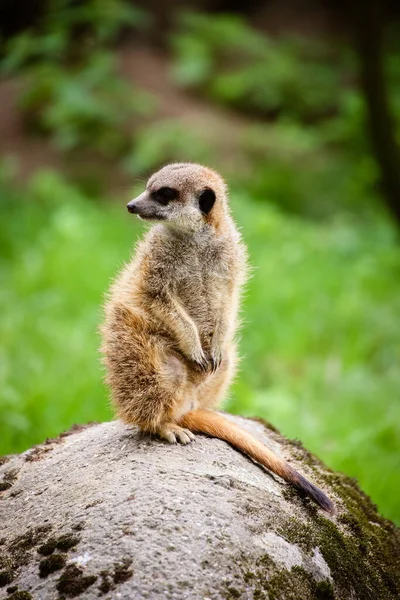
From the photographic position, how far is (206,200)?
3480mm

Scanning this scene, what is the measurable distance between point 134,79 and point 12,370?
8293 mm

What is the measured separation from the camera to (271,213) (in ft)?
32.9

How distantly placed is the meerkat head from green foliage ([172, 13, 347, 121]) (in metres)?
9.77

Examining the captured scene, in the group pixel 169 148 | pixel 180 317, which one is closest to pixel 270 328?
pixel 180 317

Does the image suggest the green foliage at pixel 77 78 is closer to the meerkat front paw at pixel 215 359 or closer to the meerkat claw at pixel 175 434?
the meerkat front paw at pixel 215 359

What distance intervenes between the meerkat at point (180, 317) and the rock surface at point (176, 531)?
4.3 inches

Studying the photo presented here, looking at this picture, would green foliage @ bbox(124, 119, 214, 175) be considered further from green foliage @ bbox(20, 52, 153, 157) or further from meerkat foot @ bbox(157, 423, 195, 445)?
meerkat foot @ bbox(157, 423, 195, 445)

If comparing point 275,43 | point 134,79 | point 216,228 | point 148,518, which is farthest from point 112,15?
point 275,43

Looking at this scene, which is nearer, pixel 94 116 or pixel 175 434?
pixel 175 434

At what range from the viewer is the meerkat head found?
134 inches

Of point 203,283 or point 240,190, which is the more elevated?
point 240,190

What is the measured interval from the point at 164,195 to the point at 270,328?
4.05 metres

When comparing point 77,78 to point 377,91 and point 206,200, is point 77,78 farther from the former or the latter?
point 206,200

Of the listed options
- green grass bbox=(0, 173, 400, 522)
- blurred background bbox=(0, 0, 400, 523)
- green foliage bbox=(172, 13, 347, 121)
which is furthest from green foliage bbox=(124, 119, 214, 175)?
green foliage bbox=(172, 13, 347, 121)
